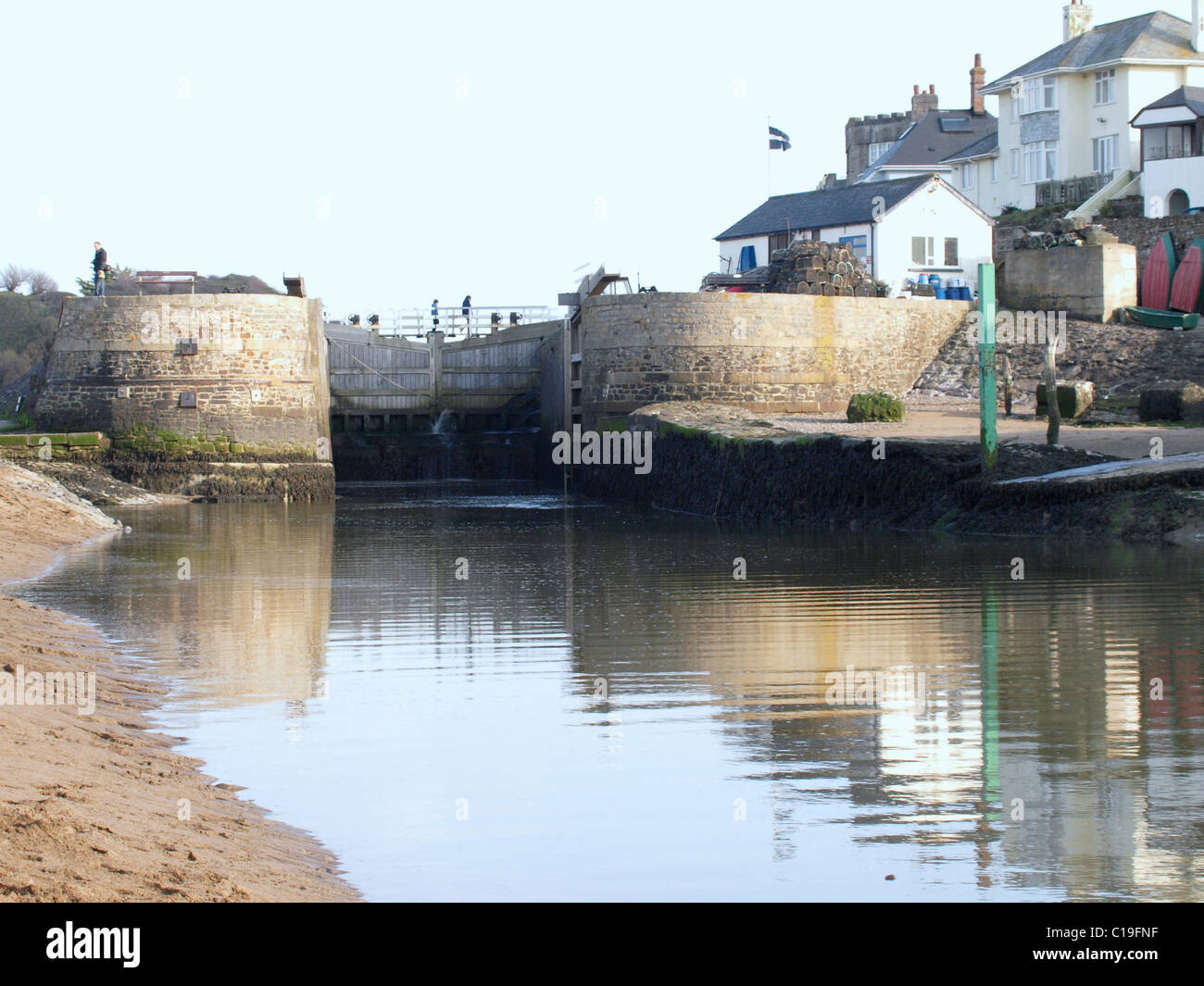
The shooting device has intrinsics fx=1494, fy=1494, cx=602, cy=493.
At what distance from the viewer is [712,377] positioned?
29.2 meters

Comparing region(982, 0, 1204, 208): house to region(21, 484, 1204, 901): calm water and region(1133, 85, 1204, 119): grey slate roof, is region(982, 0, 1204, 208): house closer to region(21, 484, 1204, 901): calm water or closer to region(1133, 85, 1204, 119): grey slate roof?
region(1133, 85, 1204, 119): grey slate roof

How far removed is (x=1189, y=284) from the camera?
33.7 m

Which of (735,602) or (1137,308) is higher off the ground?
(1137,308)

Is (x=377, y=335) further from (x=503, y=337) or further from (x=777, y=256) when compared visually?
(x=777, y=256)

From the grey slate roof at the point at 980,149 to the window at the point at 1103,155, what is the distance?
189 inches

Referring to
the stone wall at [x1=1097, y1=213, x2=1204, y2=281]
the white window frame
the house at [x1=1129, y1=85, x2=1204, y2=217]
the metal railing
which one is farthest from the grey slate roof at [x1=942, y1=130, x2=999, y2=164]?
the stone wall at [x1=1097, y1=213, x2=1204, y2=281]

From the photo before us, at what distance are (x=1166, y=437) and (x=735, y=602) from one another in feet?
31.9

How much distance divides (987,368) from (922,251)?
29.0m

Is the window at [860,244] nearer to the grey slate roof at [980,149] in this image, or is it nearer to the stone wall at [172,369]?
the grey slate roof at [980,149]

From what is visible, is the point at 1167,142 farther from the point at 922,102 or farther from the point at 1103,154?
the point at 922,102

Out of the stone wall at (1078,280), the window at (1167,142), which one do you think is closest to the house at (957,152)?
the window at (1167,142)
